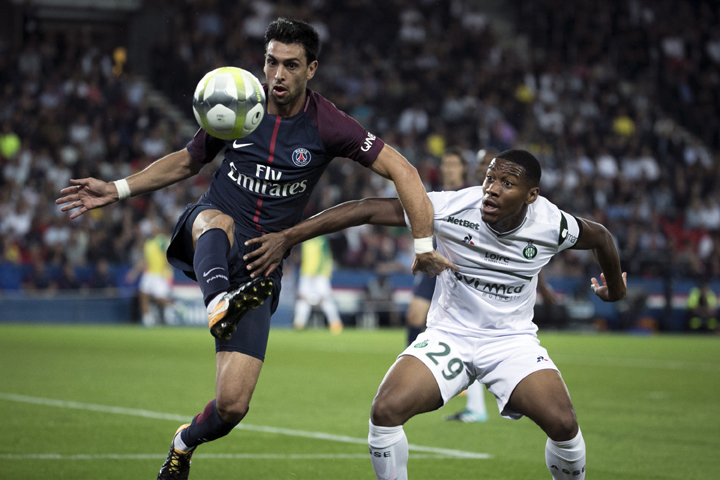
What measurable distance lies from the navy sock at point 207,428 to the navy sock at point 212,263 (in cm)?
68

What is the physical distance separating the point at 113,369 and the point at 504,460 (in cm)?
696

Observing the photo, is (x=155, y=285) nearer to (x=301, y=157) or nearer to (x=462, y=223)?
(x=301, y=157)

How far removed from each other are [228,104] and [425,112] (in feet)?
70.1

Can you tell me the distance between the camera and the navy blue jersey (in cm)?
527

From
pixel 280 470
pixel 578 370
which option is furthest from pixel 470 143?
pixel 280 470

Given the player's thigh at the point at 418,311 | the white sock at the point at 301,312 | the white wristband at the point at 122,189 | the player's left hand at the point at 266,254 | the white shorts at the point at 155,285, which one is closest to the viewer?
the player's left hand at the point at 266,254

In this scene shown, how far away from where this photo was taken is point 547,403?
4.87m

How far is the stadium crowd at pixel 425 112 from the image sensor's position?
21531mm

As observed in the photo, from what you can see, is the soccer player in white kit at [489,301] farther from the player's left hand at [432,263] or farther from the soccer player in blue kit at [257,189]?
the soccer player in blue kit at [257,189]

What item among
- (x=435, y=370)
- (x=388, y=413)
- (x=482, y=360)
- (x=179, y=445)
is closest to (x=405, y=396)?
(x=388, y=413)

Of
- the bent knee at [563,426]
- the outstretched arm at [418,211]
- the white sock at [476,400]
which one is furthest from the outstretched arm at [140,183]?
the white sock at [476,400]

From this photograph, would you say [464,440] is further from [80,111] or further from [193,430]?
[80,111]

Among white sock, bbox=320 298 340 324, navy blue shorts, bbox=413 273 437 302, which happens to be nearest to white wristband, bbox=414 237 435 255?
navy blue shorts, bbox=413 273 437 302

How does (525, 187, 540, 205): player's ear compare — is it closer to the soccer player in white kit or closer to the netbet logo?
the soccer player in white kit
